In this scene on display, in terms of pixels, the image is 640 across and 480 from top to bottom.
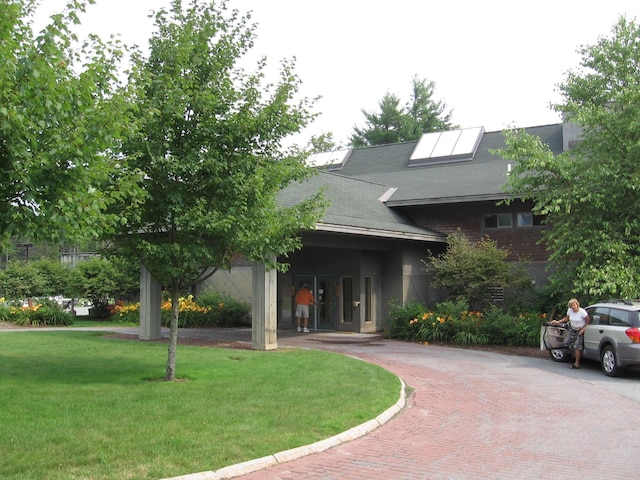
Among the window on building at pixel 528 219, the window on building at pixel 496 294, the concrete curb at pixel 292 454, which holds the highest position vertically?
the window on building at pixel 528 219

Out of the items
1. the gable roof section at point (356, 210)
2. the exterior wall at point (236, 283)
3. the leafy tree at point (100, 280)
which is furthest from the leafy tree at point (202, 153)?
the leafy tree at point (100, 280)

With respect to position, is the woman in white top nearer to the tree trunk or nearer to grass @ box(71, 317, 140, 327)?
the tree trunk

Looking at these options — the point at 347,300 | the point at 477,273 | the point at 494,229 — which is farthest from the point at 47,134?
the point at 494,229

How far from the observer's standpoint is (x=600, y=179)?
16.2 m

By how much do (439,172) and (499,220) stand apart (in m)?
5.63

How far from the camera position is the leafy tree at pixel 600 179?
1572 centimetres

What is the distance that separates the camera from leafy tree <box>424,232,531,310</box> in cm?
2008

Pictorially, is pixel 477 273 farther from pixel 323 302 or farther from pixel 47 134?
pixel 47 134

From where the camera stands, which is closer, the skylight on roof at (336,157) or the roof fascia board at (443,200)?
the roof fascia board at (443,200)

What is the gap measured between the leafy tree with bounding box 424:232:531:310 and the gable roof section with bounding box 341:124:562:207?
2.67 m

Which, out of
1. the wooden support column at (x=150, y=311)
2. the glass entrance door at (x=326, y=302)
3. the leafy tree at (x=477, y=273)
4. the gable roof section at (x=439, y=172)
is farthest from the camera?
the glass entrance door at (x=326, y=302)

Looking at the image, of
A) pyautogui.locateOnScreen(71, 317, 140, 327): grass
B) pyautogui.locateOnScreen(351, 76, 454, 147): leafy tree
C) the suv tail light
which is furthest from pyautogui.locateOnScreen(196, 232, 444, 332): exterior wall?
pyautogui.locateOnScreen(351, 76, 454, 147): leafy tree

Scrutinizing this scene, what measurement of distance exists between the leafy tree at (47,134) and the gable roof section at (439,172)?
626 inches

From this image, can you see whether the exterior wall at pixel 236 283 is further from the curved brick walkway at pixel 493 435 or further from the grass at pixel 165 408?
the curved brick walkway at pixel 493 435
